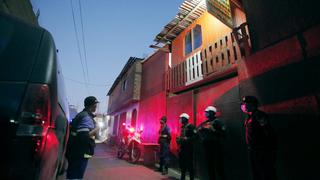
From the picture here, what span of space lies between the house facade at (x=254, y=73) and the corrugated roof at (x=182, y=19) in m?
0.04

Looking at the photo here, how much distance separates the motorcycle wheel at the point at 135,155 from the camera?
28.8ft

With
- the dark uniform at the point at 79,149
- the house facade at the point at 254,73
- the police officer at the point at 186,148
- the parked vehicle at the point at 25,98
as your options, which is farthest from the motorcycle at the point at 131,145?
the parked vehicle at the point at 25,98

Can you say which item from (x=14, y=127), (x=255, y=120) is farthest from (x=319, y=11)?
(x=14, y=127)

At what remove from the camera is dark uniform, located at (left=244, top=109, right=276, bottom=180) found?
3258mm

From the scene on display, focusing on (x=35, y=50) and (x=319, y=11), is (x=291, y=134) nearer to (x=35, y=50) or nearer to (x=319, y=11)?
Answer: (x=319, y=11)

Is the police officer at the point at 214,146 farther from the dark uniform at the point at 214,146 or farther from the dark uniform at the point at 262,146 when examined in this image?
the dark uniform at the point at 262,146

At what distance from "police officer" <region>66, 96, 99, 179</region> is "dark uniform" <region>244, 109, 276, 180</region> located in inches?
114

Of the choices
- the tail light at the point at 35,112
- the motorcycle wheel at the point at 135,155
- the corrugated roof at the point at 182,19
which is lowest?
the motorcycle wheel at the point at 135,155

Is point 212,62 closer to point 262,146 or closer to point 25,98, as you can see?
point 262,146

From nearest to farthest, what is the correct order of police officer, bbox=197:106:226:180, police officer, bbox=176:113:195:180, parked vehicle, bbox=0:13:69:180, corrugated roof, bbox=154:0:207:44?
parked vehicle, bbox=0:13:69:180, police officer, bbox=197:106:226:180, police officer, bbox=176:113:195:180, corrugated roof, bbox=154:0:207:44

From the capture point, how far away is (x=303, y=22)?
364cm

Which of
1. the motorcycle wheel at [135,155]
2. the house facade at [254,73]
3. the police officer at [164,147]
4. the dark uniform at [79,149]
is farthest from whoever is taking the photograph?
the motorcycle wheel at [135,155]

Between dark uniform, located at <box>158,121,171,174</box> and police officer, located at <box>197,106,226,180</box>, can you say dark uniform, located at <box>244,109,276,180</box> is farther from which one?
dark uniform, located at <box>158,121,171,174</box>

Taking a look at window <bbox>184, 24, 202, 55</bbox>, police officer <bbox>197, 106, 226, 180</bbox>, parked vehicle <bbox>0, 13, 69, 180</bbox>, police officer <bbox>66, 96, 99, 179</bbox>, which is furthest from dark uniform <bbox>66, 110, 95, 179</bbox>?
window <bbox>184, 24, 202, 55</bbox>
